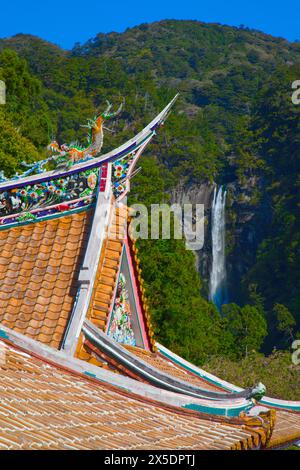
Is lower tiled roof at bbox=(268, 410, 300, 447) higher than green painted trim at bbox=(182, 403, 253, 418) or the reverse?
higher

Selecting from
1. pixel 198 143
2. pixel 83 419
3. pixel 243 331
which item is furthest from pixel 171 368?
pixel 198 143

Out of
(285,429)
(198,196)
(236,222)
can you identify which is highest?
(198,196)

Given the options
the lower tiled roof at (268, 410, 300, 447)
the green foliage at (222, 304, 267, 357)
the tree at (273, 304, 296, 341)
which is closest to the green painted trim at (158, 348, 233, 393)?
the lower tiled roof at (268, 410, 300, 447)

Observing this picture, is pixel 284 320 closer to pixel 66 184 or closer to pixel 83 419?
pixel 66 184

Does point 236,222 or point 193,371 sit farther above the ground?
point 236,222

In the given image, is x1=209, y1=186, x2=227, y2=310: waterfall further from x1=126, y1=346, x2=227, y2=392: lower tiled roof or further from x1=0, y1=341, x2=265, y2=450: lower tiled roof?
x1=0, y1=341, x2=265, y2=450: lower tiled roof

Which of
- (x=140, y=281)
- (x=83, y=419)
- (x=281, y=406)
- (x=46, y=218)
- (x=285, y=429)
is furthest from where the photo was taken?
(x=281, y=406)

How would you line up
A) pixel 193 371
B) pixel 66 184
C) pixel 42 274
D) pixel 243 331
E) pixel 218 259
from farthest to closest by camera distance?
1. pixel 218 259
2. pixel 243 331
3. pixel 193 371
4. pixel 66 184
5. pixel 42 274
